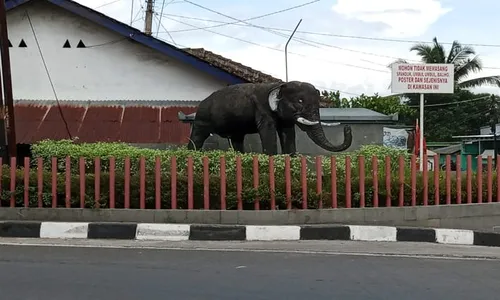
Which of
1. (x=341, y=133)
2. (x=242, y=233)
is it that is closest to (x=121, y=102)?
(x=341, y=133)

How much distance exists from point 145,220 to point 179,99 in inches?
268

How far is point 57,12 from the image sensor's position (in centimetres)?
1466

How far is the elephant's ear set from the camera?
390 inches

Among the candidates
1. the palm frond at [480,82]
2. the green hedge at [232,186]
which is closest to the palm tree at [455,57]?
the palm frond at [480,82]

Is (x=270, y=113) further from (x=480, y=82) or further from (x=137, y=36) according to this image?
(x=480, y=82)

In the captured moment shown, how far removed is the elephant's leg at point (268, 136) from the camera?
9883 millimetres

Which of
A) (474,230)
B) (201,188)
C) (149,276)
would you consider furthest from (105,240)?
(474,230)

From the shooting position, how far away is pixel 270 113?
9961 mm

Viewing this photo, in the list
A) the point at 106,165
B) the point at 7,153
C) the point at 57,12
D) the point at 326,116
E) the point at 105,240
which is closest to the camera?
the point at 105,240

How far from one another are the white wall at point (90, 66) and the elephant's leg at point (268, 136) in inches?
192

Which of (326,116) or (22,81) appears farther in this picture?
(22,81)

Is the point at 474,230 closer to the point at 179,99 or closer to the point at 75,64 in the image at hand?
the point at 179,99

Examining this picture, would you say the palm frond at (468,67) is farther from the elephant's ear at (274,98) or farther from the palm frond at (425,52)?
the elephant's ear at (274,98)

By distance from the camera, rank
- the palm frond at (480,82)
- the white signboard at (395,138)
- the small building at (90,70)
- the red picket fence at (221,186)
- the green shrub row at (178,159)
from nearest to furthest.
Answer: the red picket fence at (221,186) < the green shrub row at (178,159) < the small building at (90,70) < the white signboard at (395,138) < the palm frond at (480,82)
